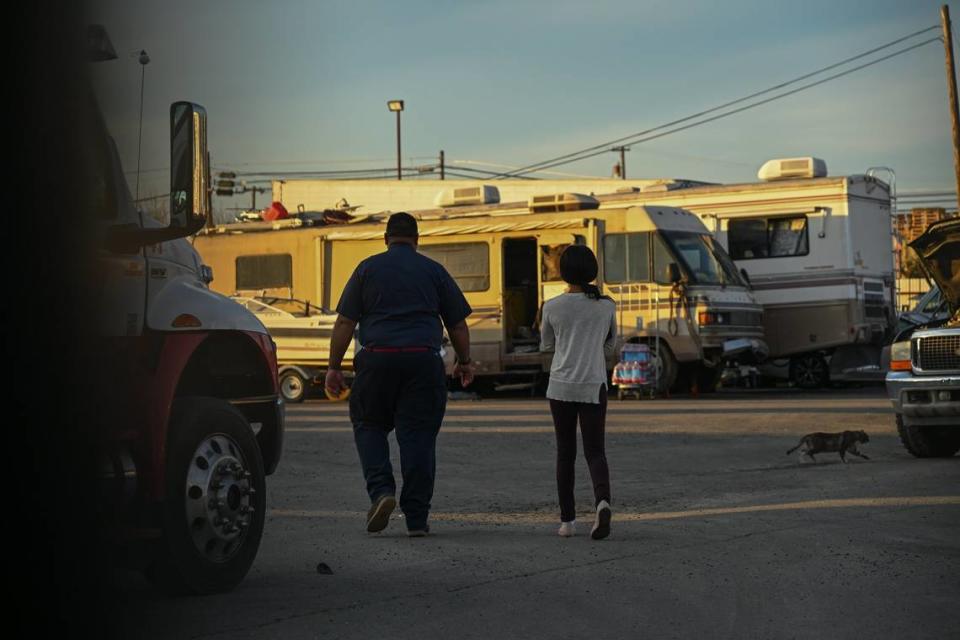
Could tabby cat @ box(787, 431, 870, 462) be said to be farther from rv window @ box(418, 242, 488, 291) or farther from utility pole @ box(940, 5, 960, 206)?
utility pole @ box(940, 5, 960, 206)

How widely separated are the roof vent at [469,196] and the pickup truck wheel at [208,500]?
20.2m

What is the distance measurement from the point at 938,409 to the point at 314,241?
16.3 m

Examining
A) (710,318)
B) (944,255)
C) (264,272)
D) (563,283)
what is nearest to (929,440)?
(944,255)

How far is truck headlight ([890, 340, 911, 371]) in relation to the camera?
43.8 feet

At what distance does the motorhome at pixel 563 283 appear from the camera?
78.6ft

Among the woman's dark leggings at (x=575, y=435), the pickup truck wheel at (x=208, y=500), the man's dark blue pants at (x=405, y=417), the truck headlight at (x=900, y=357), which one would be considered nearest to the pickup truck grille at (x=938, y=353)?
the truck headlight at (x=900, y=357)

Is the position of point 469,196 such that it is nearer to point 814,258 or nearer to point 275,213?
point 275,213

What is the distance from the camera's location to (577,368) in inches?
357

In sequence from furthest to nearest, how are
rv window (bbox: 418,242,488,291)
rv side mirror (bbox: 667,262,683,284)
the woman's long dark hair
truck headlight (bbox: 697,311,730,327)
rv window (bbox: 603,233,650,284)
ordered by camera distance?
rv window (bbox: 418,242,488,291) → rv window (bbox: 603,233,650,284) → rv side mirror (bbox: 667,262,683,284) → truck headlight (bbox: 697,311,730,327) → the woman's long dark hair

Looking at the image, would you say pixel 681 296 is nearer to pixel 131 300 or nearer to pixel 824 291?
pixel 824 291

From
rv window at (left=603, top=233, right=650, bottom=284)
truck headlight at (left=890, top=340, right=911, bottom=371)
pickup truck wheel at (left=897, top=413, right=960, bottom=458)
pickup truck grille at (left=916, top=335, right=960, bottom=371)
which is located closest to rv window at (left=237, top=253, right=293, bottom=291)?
rv window at (left=603, top=233, right=650, bottom=284)

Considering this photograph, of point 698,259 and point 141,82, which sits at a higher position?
point 698,259

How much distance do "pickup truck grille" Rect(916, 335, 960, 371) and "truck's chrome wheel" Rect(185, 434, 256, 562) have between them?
7.66 m

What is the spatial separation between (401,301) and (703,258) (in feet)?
52.7
